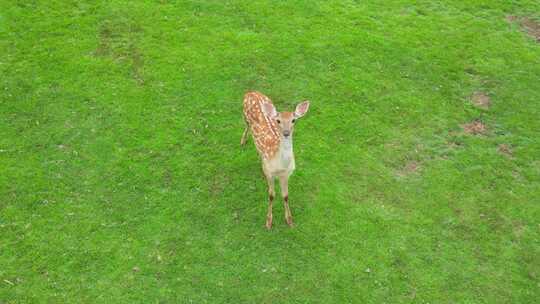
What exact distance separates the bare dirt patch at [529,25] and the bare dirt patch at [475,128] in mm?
4540

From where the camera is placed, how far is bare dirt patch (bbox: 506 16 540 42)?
1471 centimetres

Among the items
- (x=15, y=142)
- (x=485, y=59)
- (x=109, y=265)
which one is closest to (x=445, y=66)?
(x=485, y=59)

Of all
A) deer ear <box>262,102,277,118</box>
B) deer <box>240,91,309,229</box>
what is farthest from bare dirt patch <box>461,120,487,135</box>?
deer ear <box>262,102,277,118</box>

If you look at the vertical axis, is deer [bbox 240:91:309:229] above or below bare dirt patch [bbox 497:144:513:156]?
above

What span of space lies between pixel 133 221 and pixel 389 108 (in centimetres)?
659

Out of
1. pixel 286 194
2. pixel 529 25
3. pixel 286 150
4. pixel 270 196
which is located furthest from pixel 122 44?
pixel 529 25

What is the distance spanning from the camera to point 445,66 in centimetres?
1348

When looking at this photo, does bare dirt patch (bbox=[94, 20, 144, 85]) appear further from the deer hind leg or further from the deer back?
the deer back

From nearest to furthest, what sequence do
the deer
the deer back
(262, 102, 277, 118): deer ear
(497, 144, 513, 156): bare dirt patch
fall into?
the deer → (262, 102, 277, 118): deer ear → the deer back → (497, 144, 513, 156): bare dirt patch

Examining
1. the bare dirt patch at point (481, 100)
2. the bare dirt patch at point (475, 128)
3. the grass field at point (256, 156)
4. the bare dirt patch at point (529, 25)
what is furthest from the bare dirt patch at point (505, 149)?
the bare dirt patch at point (529, 25)

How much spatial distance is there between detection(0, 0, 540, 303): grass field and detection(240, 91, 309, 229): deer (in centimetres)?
88

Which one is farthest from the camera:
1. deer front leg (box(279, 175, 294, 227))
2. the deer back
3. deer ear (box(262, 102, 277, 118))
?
deer front leg (box(279, 175, 294, 227))

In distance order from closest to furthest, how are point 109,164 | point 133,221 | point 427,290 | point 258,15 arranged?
point 427,290
point 133,221
point 109,164
point 258,15

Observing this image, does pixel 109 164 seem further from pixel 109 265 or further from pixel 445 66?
pixel 445 66
